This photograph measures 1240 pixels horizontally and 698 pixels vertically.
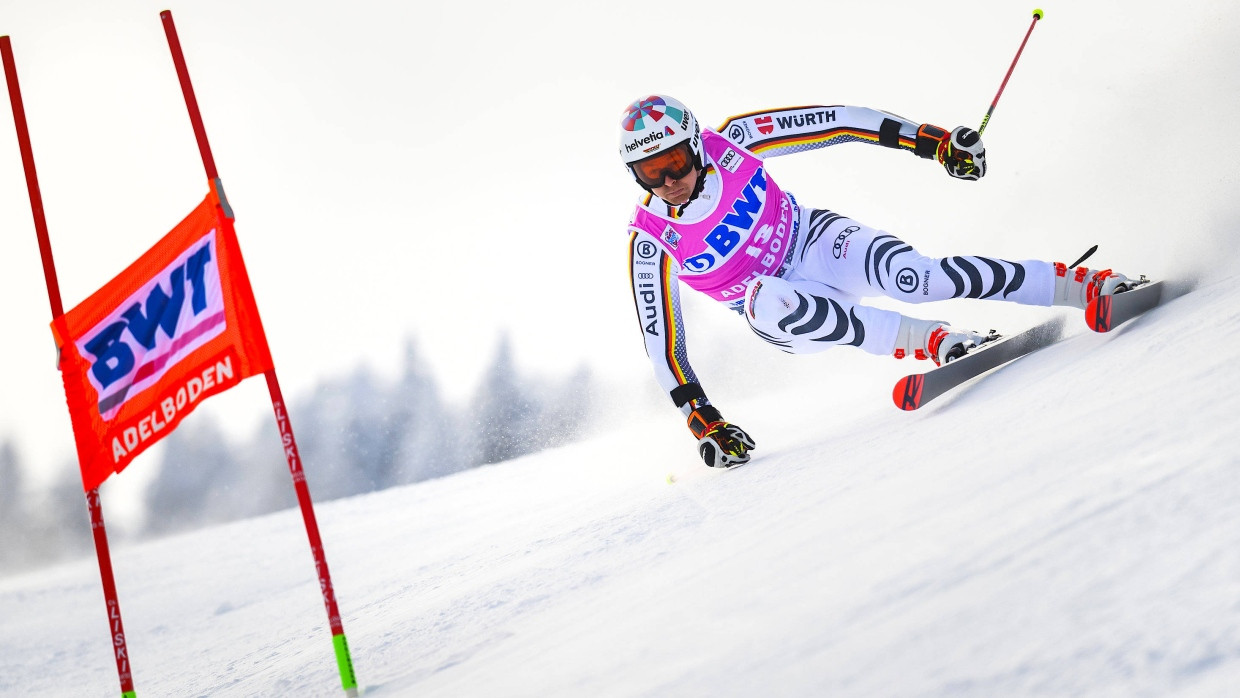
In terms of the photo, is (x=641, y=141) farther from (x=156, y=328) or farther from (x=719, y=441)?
(x=156, y=328)

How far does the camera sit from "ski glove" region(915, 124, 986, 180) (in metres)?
4.09

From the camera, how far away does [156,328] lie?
278 centimetres

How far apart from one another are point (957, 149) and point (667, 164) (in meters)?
1.33

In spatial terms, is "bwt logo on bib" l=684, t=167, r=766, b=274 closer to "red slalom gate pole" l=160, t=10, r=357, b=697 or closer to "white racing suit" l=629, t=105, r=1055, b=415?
"white racing suit" l=629, t=105, r=1055, b=415

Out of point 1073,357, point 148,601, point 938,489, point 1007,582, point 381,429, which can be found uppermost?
Answer: point 381,429

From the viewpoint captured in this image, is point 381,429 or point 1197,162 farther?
point 381,429

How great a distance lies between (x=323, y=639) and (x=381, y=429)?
1242cm

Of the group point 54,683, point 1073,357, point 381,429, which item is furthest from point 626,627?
point 381,429

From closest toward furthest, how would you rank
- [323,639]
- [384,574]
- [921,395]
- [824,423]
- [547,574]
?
[547,574]
[323,639]
[921,395]
[384,574]
[824,423]

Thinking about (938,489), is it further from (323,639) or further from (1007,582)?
(323,639)

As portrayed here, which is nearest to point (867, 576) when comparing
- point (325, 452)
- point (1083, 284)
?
point (1083, 284)

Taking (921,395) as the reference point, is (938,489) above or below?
below

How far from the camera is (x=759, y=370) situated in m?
10.9

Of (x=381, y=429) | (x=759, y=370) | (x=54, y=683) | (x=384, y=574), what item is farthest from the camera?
(x=381, y=429)
